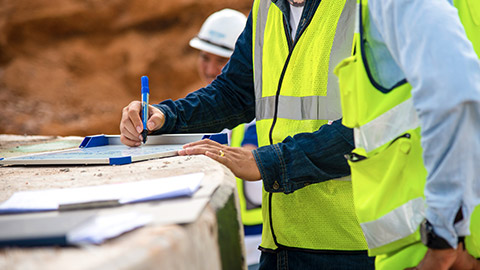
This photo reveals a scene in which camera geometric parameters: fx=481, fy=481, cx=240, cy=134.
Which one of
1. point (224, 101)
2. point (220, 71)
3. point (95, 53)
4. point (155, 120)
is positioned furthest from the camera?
point (95, 53)

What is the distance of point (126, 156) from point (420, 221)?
2.67ft

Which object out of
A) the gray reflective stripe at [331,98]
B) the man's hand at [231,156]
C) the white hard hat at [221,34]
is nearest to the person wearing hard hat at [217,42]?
the white hard hat at [221,34]

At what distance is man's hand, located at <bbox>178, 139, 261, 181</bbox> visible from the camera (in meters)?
1.46

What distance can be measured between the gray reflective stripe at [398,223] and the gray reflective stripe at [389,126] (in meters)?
0.16

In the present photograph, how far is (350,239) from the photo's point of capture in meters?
1.62

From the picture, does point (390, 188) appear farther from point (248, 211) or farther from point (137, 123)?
point (248, 211)

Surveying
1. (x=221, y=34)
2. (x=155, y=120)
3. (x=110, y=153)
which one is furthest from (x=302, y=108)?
(x=221, y=34)

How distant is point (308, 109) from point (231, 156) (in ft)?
1.07

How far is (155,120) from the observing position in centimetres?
176

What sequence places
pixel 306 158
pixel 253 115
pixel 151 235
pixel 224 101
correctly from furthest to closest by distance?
pixel 253 115, pixel 224 101, pixel 306 158, pixel 151 235

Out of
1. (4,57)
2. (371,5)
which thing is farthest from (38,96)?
(371,5)

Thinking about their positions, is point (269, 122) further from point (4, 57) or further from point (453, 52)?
point (4, 57)

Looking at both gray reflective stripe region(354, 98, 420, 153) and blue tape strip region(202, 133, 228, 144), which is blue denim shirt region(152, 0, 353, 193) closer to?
blue tape strip region(202, 133, 228, 144)

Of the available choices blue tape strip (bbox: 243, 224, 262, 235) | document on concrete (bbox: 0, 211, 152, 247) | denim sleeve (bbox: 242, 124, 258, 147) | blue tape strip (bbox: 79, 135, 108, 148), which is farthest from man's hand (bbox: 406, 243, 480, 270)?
denim sleeve (bbox: 242, 124, 258, 147)
